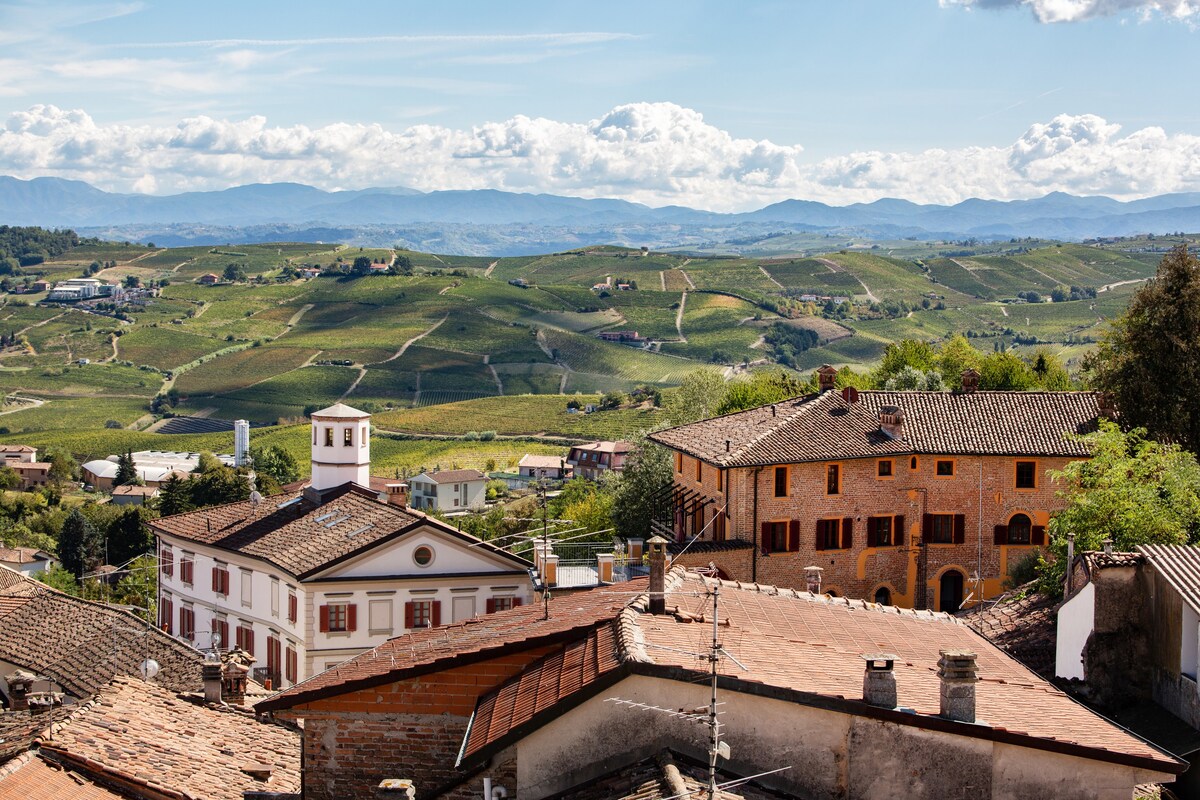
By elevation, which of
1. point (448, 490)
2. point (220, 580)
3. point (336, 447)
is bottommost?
point (448, 490)

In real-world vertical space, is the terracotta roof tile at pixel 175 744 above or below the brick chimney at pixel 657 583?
below

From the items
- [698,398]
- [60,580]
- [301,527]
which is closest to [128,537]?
[60,580]

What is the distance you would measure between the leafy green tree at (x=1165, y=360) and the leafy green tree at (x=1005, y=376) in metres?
23.5

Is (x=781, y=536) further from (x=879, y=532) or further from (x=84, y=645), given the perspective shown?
(x=84, y=645)

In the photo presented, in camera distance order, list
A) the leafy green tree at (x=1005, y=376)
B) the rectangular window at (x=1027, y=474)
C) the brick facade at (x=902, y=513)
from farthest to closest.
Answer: the leafy green tree at (x=1005, y=376), the rectangular window at (x=1027, y=474), the brick facade at (x=902, y=513)

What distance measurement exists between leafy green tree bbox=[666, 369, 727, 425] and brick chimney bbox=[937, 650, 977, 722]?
5403 cm

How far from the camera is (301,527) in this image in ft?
136

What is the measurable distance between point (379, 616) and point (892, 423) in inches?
693

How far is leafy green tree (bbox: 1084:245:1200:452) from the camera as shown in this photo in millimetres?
42781

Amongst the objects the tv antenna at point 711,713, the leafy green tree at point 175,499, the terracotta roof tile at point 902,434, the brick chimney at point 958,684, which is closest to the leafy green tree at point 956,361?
the terracotta roof tile at point 902,434

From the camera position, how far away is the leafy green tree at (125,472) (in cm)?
12902

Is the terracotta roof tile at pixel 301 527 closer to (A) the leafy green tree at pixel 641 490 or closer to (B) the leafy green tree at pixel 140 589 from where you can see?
(B) the leafy green tree at pixel 140 589

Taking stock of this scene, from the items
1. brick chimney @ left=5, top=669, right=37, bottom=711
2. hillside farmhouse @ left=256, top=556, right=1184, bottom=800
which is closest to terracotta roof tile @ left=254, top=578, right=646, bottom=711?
hillside farmhouse @ left=256, top=556, right=1184, bottom=800

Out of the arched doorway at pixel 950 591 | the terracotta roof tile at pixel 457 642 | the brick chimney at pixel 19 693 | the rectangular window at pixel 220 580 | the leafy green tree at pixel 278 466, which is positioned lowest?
the leafy green tree at pixel 278 466
